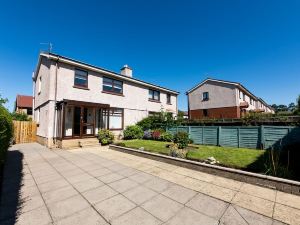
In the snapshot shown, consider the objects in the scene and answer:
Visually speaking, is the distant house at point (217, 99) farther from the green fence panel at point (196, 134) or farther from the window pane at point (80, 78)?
the window pane at point (80, 78)

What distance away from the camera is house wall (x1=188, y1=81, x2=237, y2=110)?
27.2 metres

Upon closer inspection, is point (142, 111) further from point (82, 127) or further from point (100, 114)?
point (82, 127)

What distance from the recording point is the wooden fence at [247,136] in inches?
379

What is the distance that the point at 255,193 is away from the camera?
16.2 ft

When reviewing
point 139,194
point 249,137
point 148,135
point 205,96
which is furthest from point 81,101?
point 205,96

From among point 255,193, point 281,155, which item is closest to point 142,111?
point 281,155

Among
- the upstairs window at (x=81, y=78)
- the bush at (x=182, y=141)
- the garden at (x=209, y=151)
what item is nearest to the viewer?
the garden at (x=209, y=151)

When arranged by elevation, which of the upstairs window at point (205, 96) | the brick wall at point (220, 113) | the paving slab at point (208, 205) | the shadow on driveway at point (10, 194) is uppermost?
the upstairs window at point (205, 96)

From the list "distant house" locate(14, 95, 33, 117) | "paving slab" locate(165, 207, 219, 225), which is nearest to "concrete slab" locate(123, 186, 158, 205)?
"paving slab" locate(165, 207, 219, 225)

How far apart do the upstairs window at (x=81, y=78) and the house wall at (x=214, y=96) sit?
22503 mm

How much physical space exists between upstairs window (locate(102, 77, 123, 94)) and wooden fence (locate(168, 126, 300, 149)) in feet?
27.8

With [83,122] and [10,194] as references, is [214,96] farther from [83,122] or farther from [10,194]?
[10,194]

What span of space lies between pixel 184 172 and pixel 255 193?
2588 mm

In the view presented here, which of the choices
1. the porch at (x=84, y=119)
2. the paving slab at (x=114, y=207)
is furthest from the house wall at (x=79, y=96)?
the paving slab at (x=114, y=207)
